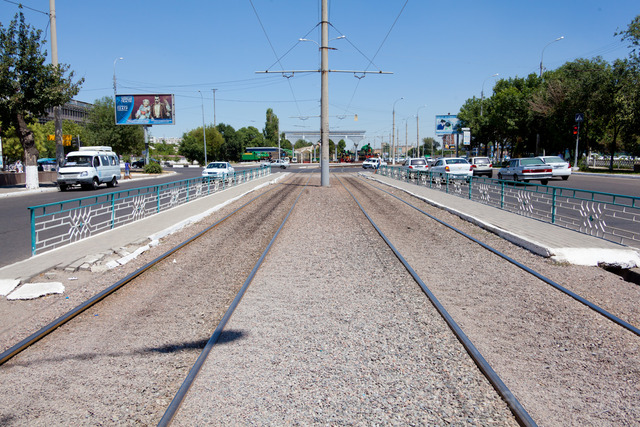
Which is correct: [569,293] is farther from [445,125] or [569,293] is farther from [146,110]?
[445,125]

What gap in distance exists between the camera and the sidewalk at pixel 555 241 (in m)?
8.10

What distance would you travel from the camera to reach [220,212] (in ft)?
55.2

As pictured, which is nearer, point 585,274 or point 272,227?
point 585,274

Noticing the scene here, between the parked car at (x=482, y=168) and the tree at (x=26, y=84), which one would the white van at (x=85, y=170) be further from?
the parked car at (x=482, y=168)

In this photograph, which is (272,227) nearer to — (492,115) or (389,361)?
(389,361)

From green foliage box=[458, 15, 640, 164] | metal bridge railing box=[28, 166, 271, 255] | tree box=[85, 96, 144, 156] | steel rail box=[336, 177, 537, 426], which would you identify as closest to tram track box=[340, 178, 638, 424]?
steel rail box=[336, 177, 537, 426]

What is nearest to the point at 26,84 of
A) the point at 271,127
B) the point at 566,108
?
the point at 566,108

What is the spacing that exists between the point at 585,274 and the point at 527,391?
4.56 meters

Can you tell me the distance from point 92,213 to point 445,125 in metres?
59.9

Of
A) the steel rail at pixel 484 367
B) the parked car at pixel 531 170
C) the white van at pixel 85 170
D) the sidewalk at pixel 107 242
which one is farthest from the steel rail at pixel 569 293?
the white van at pixel 85 170

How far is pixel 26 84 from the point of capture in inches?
1091

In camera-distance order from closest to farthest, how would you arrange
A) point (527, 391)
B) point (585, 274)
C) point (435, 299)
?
point (527, 391) < point (435, 299) < point (585, 274)

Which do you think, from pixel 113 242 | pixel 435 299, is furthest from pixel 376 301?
pixel 113 242

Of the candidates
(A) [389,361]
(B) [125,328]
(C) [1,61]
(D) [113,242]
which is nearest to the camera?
(A) [389,361]
